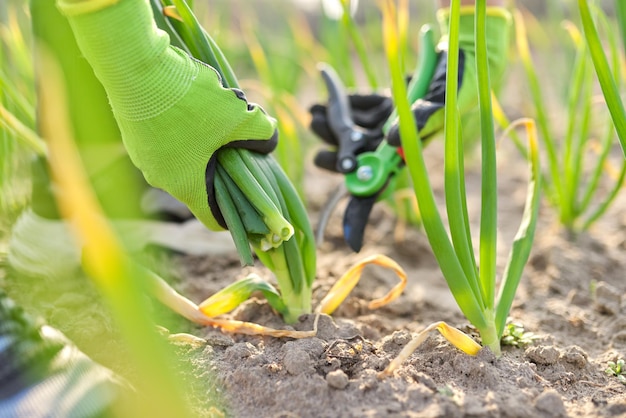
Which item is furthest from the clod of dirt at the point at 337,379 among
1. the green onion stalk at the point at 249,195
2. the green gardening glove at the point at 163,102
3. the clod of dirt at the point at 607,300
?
the clod of dirt at the point at 607,300

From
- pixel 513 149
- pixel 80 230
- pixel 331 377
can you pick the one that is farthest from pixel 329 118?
pixel 513 149

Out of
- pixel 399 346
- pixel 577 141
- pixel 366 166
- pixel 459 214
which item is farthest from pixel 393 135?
pixel 577 141

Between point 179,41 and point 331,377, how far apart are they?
50 centimetres

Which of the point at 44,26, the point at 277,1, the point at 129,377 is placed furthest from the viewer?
the point at 277,1

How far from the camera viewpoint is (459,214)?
2.66 feet

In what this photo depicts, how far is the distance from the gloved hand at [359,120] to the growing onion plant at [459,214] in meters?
0.32

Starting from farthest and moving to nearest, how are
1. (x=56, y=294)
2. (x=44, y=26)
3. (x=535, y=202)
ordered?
1. (x=56, y=294)
2. (x=44, y=26)
3. (x=535, y=202)

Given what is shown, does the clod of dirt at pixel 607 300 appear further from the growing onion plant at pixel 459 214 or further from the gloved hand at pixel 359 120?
the gloved hand at pixel 359 120

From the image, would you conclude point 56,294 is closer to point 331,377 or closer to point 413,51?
point 331,377

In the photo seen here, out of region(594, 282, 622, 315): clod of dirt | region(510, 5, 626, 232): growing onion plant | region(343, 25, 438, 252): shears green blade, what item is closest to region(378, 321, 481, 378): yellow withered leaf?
region(343, 25, 438, 252): shears green blade

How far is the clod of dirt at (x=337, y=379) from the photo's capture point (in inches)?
29.9

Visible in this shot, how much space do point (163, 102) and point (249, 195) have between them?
0.17 meters

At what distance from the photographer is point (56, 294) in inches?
46.0

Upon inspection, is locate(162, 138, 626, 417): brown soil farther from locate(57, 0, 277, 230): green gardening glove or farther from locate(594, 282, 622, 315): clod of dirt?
locate(57, 0, 277, 230): green gardening glove
